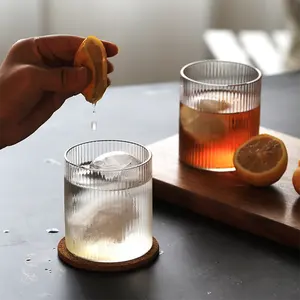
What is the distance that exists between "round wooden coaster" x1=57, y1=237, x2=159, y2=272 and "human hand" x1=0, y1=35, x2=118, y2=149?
0.21 m

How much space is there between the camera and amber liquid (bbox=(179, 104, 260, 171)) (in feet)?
4.28

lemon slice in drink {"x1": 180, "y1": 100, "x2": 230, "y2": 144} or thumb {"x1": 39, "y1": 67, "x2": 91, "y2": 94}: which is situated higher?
thumb {"x1": 39, "y1": 67, "x2": 91, "y2": 94}

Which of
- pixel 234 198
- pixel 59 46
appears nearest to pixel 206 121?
pixel 234 198

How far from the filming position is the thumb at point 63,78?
1065 millimetres

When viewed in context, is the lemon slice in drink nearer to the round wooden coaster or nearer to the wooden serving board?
the wooden serving board

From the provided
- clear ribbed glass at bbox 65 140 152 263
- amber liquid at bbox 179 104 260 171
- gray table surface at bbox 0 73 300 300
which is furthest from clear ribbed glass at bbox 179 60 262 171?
clear ribbed glass at bbox 65 140 152 263

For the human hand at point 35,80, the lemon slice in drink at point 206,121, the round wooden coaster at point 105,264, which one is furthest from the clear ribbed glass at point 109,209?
the lemon slice in drink at point 206,121

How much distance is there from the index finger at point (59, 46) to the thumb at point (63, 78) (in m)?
0.10

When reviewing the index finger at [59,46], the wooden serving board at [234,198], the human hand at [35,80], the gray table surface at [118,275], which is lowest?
the gray table surface at [118,275]

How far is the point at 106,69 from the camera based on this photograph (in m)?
1.12

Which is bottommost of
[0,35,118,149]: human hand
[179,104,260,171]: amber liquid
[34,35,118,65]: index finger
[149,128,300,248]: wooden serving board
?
[149,128,300,248]: wooden serving board

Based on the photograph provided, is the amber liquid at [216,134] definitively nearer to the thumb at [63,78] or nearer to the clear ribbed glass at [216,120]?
the clear ribbed glass at [216,120]

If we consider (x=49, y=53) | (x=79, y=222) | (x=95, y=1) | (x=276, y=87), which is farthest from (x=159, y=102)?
(x=95, y=1)

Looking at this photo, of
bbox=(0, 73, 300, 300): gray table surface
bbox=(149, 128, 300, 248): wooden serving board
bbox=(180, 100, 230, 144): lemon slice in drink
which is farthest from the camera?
bbox=(180, 100, 230, 144): lemon slice in drink
